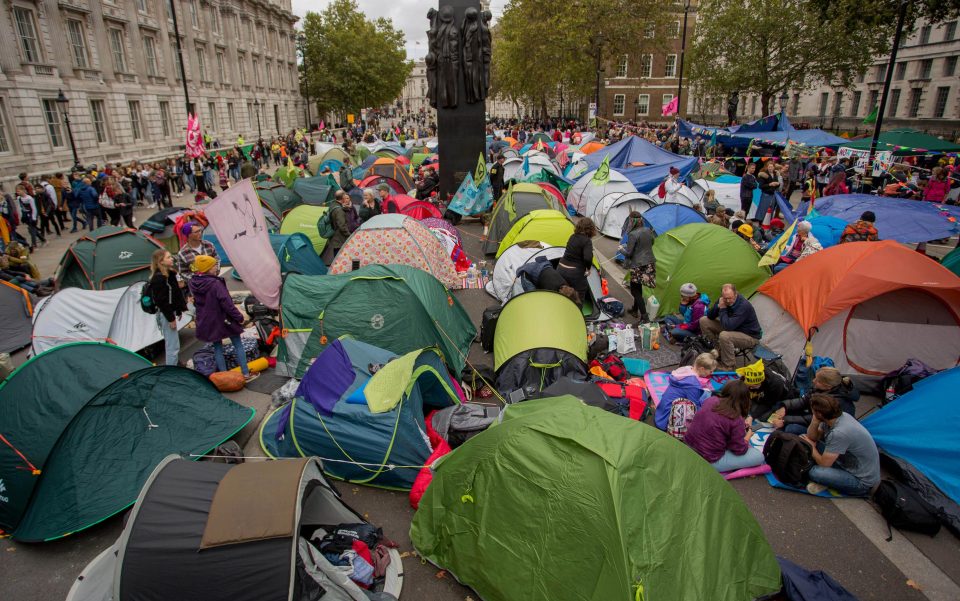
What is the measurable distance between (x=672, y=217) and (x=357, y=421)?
872 cm

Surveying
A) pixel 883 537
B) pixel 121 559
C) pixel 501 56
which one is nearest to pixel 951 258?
pixel 883 537

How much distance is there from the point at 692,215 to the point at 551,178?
8.07 m

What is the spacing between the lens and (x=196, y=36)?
3597 centimetres

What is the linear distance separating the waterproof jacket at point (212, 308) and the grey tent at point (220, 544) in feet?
10.7

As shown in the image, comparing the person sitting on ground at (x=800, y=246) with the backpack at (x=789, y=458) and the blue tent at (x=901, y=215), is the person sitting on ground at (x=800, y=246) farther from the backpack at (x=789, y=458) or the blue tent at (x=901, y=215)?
the backpack at (x=789, y=458)

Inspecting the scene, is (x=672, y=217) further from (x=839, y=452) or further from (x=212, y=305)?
(x=212, y=305)

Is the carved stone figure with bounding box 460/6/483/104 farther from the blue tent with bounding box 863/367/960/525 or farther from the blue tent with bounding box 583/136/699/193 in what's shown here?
the blue tent with bounding box 863/367/960/525

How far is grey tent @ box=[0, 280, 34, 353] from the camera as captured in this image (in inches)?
336

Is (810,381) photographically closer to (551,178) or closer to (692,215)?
(692,215)

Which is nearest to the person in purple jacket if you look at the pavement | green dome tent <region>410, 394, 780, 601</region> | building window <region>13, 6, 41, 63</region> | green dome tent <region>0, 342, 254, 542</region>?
green dome tent <region>0, 342, 254, 542</region>

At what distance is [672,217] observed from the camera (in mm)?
11484

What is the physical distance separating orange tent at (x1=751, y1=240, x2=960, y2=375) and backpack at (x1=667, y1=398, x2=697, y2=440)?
2.20 metres

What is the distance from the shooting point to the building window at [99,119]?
2605 cm

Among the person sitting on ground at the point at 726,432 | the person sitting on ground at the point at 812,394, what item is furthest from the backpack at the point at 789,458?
the person sitting on ground at the point at 812,394
